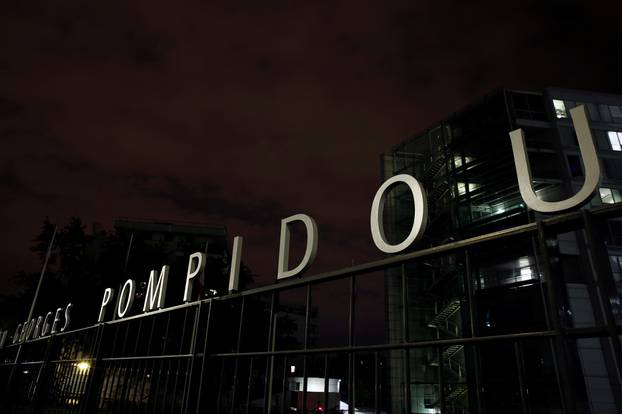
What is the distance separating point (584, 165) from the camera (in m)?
2.16

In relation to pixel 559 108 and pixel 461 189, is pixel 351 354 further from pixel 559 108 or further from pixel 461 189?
pixel 559 108

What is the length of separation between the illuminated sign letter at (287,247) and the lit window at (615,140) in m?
29.3

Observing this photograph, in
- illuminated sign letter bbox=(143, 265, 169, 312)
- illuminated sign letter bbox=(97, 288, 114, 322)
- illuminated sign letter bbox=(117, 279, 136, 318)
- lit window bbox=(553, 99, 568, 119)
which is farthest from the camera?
lit window bbox=(553, 99, 568, 119)

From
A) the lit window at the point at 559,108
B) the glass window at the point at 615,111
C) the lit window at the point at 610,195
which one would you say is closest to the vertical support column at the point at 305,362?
the lit window at the point at 610,195

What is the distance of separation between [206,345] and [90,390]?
9.46ft

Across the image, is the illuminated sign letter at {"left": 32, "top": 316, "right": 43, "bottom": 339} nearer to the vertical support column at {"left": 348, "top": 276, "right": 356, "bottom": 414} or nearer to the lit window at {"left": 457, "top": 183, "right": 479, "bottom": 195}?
the vertical support column at {"left": 348, "top": 276, "right": 356, "bottom": 414}

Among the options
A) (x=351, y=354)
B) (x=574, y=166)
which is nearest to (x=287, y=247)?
(x=351, y=354)

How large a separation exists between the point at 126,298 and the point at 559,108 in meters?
29.8

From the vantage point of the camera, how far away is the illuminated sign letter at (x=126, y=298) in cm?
614

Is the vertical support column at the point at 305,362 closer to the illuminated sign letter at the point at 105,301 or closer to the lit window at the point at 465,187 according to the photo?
the illuminated sign letter at the point at 105,301

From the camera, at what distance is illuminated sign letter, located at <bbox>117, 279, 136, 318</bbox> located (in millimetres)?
6141

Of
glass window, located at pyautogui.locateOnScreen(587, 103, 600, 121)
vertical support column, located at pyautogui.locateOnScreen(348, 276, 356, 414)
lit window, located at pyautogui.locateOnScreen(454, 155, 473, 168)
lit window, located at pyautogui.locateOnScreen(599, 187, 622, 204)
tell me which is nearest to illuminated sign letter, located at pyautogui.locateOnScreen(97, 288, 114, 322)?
vertical support column, located at pyautogui.locateOnScreen(348, 276, 356, 414)

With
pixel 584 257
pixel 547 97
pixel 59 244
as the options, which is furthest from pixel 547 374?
pixel 59 244

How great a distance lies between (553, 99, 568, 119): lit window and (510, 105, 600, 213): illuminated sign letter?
29.0 m
